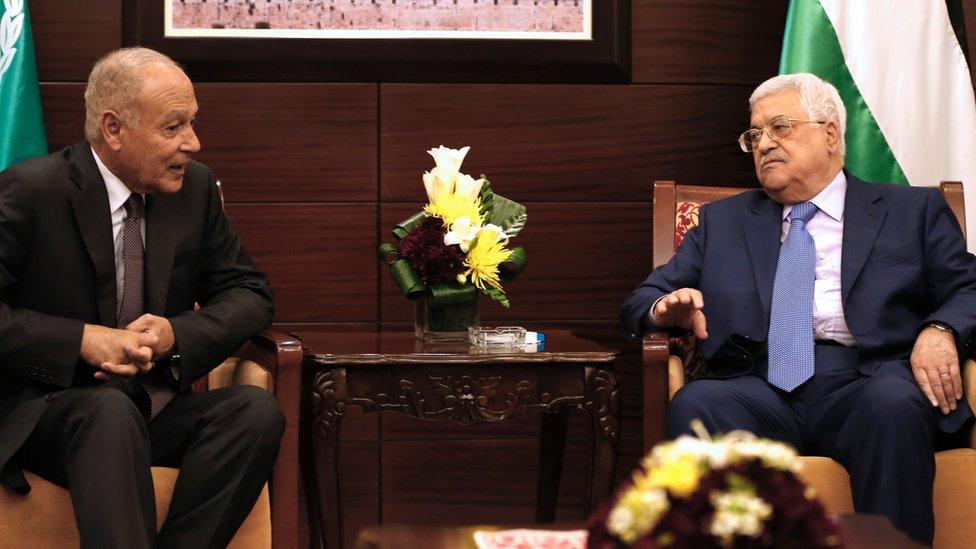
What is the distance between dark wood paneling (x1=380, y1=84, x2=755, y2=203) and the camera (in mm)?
4066

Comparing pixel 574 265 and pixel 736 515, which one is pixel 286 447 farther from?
pixel 736 515

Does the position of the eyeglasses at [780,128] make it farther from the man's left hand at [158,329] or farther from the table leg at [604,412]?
the man's left hand at [158,329]

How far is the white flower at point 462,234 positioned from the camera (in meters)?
3.25

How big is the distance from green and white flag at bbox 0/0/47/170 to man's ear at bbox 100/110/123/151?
3.02 feet

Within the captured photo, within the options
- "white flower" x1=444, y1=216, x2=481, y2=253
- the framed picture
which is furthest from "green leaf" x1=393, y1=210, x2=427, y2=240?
the framed picture

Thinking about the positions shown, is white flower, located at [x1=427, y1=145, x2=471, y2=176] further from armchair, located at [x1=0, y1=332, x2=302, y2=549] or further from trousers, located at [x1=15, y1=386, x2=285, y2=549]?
trousers, located at [x1=15, y1=386, x2=285, y2=549]

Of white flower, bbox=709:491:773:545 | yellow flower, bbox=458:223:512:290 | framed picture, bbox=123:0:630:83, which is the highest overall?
framed picture, bbox=123:0:630:83

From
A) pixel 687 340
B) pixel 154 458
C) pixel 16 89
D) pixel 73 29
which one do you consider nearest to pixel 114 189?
pixel 154 458

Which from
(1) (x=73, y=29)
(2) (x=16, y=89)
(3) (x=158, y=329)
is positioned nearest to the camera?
(3) (x=158, y=329)

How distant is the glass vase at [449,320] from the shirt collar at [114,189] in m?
0.83

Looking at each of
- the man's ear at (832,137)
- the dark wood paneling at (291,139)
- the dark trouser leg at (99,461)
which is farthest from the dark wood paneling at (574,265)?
the dark trouser leg at (99,461)

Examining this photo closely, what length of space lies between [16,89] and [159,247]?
3.68 feet

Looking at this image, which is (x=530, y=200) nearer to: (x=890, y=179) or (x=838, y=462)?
(x=890, y=179)

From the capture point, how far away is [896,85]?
12.8 ft
